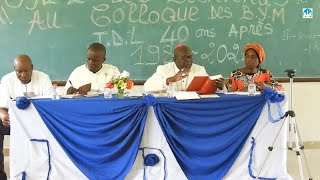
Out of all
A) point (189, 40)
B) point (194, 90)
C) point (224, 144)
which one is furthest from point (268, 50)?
point (224, 144)

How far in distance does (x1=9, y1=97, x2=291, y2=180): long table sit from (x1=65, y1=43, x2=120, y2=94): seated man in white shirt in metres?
0.76

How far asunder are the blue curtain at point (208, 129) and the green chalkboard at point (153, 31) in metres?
1.36

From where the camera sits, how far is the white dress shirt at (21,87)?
11.2ft

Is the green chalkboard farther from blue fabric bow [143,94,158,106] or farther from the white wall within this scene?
blue fabric bow [143,94,158,106]

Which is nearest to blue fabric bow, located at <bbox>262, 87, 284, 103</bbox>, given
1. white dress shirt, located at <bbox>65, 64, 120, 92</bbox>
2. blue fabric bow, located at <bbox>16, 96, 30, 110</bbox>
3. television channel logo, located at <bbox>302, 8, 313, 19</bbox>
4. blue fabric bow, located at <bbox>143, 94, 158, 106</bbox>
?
blue fabric bow, located at <bbox>143, 94, 158, 106</bbox>

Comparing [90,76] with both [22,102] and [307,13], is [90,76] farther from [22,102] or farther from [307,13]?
[307,13]

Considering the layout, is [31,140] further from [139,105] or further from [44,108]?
[139,105]

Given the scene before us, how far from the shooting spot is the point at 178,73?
3.55m

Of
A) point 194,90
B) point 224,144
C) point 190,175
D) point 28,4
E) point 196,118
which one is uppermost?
point 28,4

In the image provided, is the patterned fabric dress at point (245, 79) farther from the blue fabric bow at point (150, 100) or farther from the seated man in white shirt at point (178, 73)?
the blue fabric bow at point (150, 100)

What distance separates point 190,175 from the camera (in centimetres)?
290

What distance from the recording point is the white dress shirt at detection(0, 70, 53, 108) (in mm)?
3428

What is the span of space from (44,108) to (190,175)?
123cm

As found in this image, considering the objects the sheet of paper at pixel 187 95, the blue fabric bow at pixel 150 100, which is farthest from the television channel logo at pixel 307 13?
the blue fabric bow at pixel 150 100
